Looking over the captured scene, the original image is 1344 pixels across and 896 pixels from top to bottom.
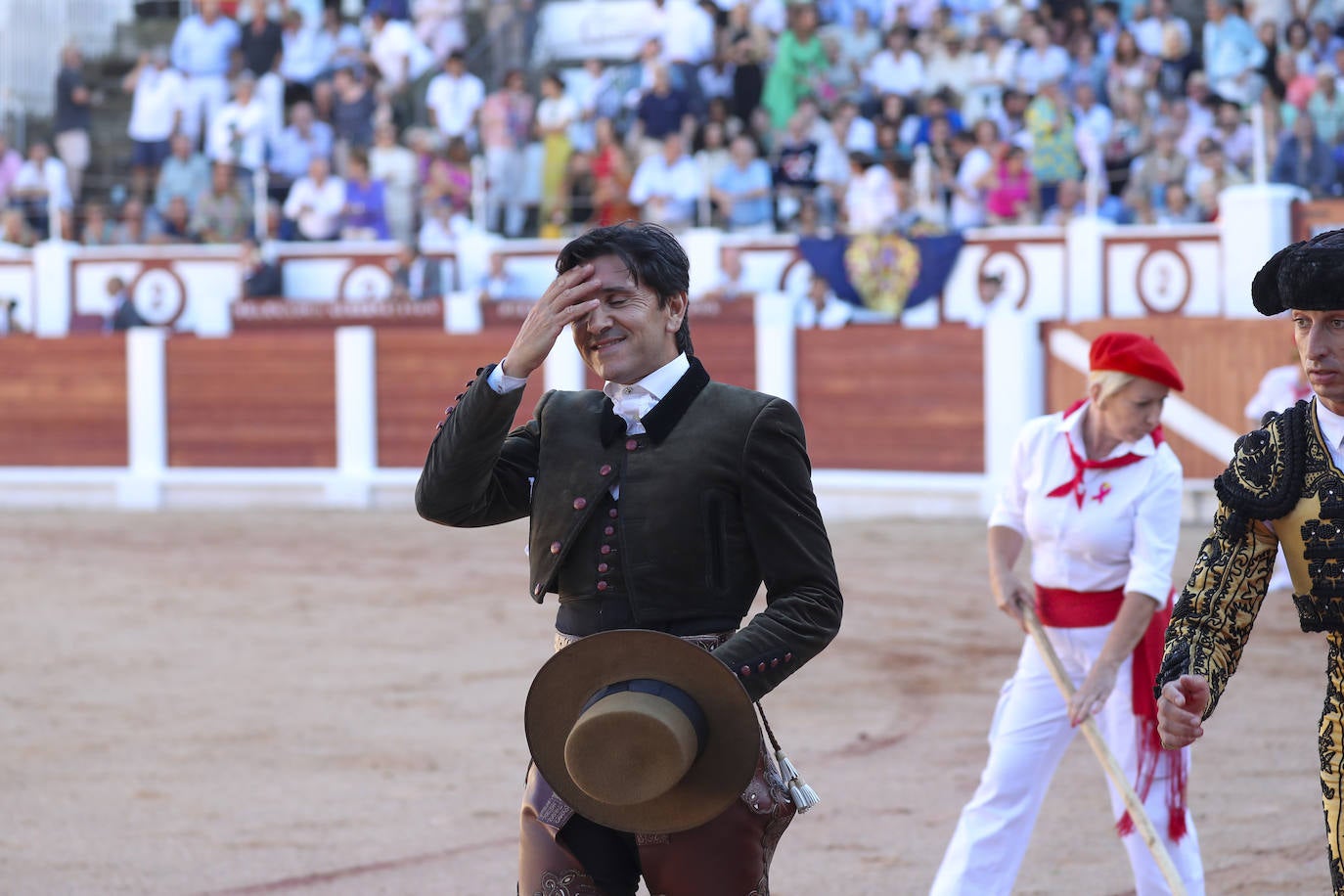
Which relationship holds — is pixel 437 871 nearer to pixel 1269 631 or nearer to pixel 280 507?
pixel 1269 631

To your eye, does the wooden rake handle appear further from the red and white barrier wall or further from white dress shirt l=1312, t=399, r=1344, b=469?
the red and white barrier wall

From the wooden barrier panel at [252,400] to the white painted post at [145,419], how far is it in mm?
69

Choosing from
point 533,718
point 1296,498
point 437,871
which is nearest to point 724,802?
point 533,718

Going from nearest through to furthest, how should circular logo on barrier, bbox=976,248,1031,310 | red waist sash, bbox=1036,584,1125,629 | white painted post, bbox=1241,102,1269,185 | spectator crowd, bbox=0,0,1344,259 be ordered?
red waist sash, bbox=1036,584,1125,629
white painted post, bbox=1241,102,1269,185
spectator crowd, bbox=0,0,1344,259
circular logo on barrier, bbox=976,248,1031,310

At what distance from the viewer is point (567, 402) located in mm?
2592

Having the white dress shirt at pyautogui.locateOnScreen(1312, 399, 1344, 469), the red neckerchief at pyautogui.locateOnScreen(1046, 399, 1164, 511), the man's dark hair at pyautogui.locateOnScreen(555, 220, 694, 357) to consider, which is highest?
the man's dark hair at pyautogui.locateOnScreen(555, 220, 694, 357)

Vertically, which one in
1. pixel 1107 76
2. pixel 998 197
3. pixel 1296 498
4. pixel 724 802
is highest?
pixel 1107 76

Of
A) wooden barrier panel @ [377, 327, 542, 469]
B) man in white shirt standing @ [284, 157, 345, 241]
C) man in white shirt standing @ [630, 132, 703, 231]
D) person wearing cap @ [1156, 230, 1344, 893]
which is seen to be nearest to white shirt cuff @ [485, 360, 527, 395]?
person wearing cap @ [1156, 230, 1344, 893]

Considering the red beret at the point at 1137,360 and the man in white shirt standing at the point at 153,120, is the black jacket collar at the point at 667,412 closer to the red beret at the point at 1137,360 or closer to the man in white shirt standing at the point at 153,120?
the red beret at the point at 1137,360

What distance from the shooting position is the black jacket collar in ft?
8.07

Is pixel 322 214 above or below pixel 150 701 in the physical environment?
above

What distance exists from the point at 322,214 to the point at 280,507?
7.41ft

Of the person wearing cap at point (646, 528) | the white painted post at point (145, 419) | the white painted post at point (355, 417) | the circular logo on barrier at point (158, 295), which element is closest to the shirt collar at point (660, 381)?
the person wearing cap at point (646, 528)

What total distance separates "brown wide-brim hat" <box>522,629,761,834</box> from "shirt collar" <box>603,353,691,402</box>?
386 mm
